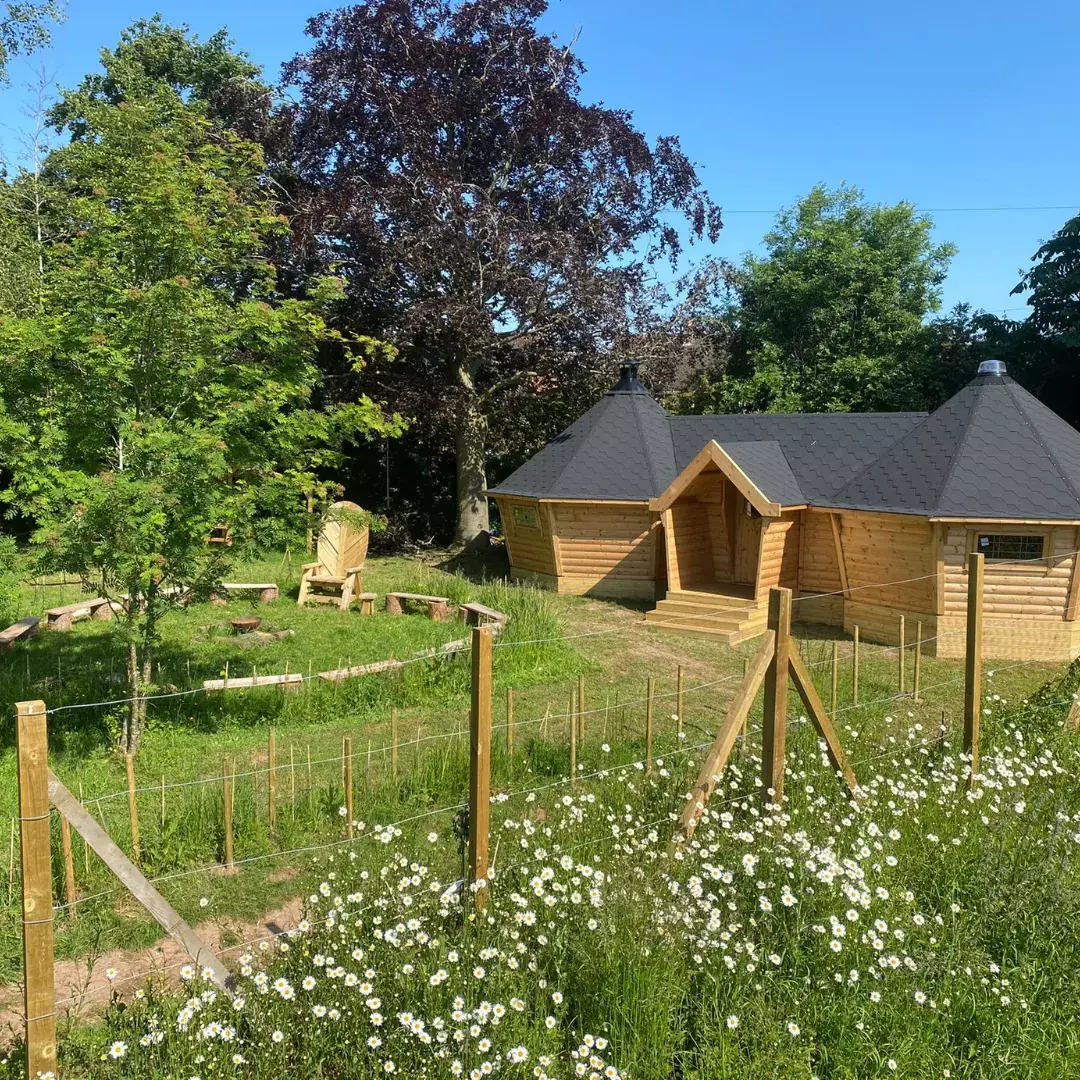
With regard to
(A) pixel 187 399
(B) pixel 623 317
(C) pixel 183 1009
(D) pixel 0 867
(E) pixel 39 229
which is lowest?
(D) pixel 0 867

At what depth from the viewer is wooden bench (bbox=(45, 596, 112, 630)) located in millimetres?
13625

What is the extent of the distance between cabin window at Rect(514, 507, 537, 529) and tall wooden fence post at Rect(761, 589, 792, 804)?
539 inches

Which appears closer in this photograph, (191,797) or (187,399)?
(191,797)

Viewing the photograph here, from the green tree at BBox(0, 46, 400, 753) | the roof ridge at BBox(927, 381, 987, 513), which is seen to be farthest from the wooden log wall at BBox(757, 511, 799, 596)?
the green tree at BBox(0, 46, 400, 753)

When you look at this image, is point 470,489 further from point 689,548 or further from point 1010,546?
point 1010,546

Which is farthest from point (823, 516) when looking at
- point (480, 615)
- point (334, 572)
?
point (334, 572)

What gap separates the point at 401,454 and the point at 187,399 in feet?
59.1

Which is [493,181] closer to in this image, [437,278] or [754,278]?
[437,278]

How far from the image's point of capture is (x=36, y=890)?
310 cm

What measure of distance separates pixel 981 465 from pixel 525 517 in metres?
9.31

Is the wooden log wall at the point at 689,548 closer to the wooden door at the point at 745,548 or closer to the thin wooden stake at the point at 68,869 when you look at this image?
the wooden door at the point at 745,548

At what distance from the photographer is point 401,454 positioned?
87.7 ft

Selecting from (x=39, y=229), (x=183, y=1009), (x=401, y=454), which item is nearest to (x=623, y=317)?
(x=401, y=454)

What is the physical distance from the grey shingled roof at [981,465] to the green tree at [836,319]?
38.4 feet
